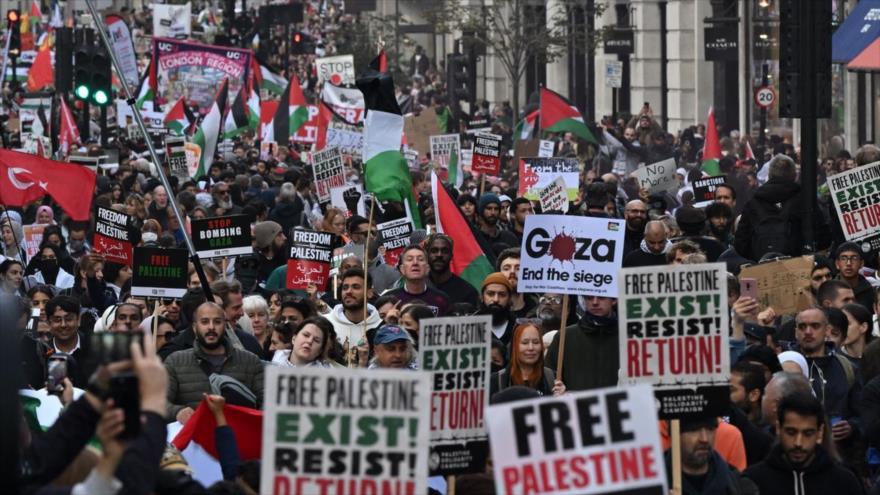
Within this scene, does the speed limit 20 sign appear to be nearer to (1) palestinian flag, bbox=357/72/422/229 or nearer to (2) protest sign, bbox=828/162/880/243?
(1) palestinian flag, bbox=357/72/422/229

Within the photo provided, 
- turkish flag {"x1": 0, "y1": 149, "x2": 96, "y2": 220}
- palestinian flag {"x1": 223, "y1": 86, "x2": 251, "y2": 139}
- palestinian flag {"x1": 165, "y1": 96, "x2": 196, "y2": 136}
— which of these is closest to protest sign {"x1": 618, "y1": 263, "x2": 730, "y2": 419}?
turkish flag {"x1": 0, "y1": 149, "x2": 96, "y2": 220}

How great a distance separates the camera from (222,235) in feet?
53.5

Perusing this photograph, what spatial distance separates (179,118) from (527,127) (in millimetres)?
5705

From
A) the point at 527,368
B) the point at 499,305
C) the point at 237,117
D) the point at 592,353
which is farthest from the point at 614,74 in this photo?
the point at 527,368

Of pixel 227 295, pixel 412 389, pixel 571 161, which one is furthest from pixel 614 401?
pixel 571 161

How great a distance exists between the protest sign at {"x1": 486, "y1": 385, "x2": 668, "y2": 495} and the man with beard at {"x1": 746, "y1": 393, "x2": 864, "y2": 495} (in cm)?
→ 185

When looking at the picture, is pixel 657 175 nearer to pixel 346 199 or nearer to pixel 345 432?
pixel 346 199

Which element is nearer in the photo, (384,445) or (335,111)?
(384,445)

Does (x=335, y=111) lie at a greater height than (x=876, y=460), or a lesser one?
greater

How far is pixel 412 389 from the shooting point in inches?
281

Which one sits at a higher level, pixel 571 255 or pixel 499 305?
pixel 571 255

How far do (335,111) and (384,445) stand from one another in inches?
1046

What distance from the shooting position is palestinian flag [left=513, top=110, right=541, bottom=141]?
34312 mm

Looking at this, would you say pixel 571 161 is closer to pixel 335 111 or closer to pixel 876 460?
pixel 335 111
